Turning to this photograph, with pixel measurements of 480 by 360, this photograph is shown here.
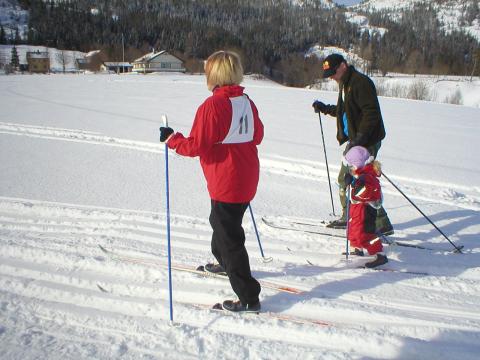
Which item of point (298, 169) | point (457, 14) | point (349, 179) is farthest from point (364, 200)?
point (457, 14)

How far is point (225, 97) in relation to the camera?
2.10m

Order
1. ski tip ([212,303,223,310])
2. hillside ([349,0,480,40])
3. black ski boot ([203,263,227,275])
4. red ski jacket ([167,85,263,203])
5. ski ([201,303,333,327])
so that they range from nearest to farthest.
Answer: red ski jacket ([167,85,263,203]), ski ([201,303,333,327]), ski tip ([212,303,223,310]), black ski boot ([203,263,227,275]), hillside ([349,0,480,40])

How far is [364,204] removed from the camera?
3.08 meters

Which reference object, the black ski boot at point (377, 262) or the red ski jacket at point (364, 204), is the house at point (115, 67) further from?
the black ski boot at point (377, 262)

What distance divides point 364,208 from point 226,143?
157 cm

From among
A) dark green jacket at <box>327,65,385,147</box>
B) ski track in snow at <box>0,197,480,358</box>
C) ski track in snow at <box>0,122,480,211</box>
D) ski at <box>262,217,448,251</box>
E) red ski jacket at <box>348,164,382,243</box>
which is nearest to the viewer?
ski track in snow at <box>0,197,480,358</box>

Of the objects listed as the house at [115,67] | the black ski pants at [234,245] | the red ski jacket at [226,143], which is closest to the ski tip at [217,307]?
the black ski pants at [234,245]

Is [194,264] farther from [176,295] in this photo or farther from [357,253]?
[357,253]

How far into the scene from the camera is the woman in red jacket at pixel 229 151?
6.82 feet

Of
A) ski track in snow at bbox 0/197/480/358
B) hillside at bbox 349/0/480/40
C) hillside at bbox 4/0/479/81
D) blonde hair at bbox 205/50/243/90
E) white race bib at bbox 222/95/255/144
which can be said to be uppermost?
hillside at bbox 349/0/480/40

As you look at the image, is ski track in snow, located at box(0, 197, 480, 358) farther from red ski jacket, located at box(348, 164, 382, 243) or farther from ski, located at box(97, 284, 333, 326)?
red ski jacket, located at box(348, 164, 382, 243)

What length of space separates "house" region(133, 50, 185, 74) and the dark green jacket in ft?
182

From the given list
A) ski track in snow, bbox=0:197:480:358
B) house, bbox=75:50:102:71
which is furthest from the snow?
house, bbox=75:50:102:71

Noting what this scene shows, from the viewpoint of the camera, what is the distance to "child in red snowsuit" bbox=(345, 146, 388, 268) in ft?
10.1
